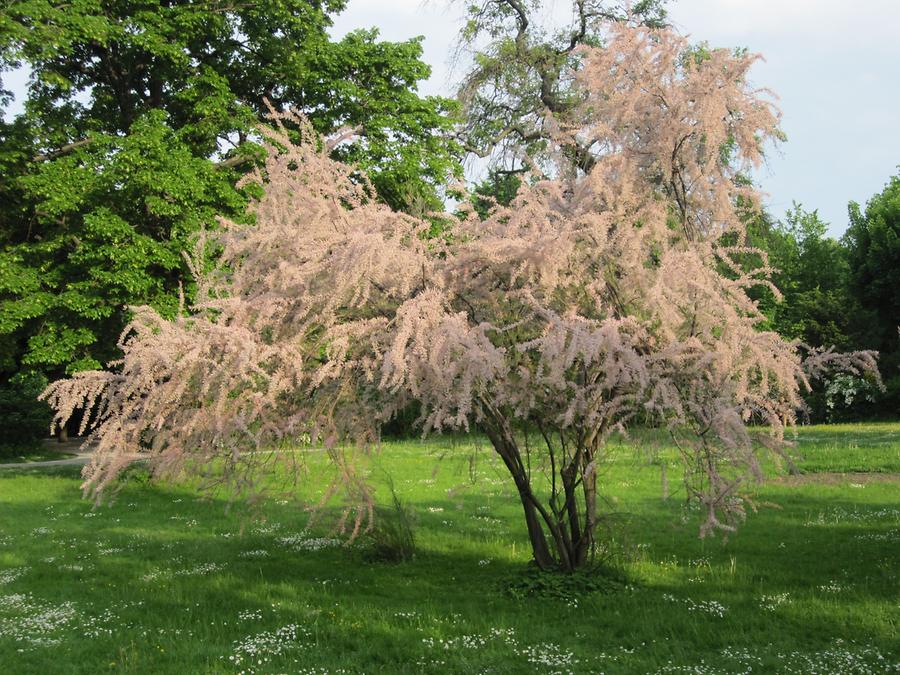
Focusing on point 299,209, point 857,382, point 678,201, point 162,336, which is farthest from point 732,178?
point 857,382

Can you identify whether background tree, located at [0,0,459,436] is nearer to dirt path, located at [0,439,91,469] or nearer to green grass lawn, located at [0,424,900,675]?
dirt path, located at [0,439,91,469]

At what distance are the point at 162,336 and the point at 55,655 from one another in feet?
10.9

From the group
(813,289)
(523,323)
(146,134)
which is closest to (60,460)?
(146,134)

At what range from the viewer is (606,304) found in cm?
799

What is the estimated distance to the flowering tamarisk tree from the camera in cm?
705

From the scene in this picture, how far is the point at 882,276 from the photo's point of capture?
38.2 metres

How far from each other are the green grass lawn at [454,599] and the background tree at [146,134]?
7064 mm

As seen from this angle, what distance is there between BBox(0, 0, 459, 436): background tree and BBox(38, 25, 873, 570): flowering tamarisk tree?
1027 centimetres

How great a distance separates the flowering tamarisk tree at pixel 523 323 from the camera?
705cm

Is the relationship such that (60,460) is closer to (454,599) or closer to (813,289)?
(454,599)

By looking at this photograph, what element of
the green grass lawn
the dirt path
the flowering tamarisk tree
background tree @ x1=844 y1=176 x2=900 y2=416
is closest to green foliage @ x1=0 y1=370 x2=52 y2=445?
the dirt path

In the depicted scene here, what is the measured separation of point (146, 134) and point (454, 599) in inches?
605

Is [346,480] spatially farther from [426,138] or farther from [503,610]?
[426,138]

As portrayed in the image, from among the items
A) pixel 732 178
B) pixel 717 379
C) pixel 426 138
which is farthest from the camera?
pixel 426 138
